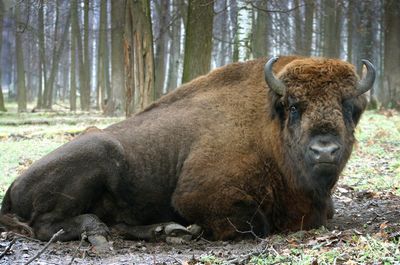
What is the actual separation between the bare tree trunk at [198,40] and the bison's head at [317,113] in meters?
6.67

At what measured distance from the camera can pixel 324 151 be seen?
5.00 metres

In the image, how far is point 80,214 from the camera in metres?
6.16

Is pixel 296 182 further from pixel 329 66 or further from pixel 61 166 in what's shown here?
pixel 61 166

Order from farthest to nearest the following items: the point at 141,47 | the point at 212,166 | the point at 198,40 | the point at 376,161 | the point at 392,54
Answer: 1. the point at 392,54
2. the point at 198,40
3. the point at 141,47
4. the point at 376,161
5. the point at 212,166

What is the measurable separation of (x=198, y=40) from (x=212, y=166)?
6.85 m

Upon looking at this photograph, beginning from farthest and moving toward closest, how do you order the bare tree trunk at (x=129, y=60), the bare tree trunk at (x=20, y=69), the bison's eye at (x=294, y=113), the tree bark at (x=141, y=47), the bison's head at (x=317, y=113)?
the bare tree trunk at (x=20, y=69) → the bare tree trunk at (x=129, y=60) → the tree bark at (x=141, y=47) → the bison's eye at (x=294, y=113) → the bison's head at (x=317, y=113)

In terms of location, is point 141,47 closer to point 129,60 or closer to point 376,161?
point 129,60

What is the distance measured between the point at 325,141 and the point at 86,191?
244 centimetres

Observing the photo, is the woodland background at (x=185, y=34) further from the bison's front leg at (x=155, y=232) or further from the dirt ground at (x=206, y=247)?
the bison's front leg at (x=155, y=232)

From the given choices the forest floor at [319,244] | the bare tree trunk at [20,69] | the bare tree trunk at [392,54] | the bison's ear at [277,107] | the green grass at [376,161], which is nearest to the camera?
the forest floor at [319,244]

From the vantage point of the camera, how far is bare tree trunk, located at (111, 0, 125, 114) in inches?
875

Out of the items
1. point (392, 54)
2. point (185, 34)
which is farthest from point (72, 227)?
point (392, 54)

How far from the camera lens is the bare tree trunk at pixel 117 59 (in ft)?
72.9

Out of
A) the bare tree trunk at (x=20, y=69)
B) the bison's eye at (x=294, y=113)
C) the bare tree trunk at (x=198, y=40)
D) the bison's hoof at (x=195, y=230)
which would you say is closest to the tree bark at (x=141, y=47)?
the bare tree trunk at (x=198, y=40)
